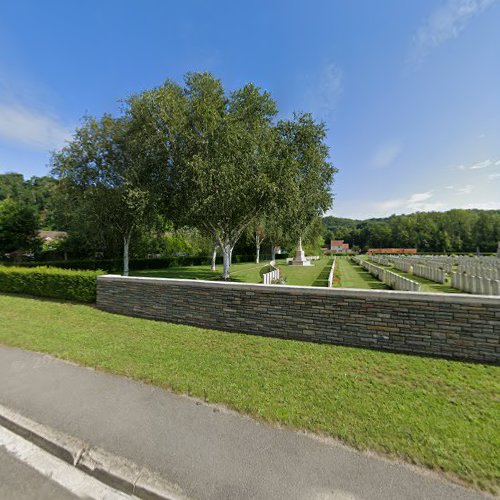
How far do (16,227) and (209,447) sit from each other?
29930 millimetres

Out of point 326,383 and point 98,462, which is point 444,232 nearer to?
point 326,383

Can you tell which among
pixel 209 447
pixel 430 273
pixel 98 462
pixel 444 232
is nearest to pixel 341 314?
pixel 209 447

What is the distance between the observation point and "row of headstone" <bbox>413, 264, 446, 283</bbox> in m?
15.1

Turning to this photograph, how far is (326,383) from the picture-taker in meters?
3.74

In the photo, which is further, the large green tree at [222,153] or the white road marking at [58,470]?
the large green tree at [222,153]

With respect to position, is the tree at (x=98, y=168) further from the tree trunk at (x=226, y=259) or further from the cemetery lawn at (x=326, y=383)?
the cemetery lawn at (x=326, y=383)

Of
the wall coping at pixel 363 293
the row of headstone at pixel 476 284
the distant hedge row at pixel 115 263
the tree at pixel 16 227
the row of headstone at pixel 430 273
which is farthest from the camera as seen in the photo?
the tree at pixel 16 227

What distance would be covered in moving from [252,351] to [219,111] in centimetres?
1382

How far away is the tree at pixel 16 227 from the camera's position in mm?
23036

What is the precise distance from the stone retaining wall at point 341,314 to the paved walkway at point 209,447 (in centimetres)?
283

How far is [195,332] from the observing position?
6094 millimetres

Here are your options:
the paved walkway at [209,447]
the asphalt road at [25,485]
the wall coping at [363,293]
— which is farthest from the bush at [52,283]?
the asphalt road at [25,485]

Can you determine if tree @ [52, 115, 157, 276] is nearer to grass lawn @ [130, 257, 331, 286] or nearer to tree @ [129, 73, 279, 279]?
tree @ [129, 73, 279, 279]

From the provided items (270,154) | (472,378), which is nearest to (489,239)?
(270,154)
